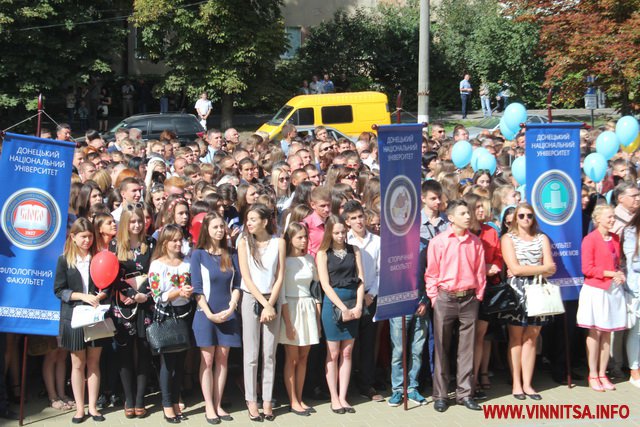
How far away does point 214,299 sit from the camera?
25.5ft

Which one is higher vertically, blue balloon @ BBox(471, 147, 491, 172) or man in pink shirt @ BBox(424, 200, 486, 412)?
blue balloon @ BBox(471, 147, 491, 172)

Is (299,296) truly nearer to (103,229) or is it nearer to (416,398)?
(416,398)

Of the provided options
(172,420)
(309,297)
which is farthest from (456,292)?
(172,420)

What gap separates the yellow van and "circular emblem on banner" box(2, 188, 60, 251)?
685 inches

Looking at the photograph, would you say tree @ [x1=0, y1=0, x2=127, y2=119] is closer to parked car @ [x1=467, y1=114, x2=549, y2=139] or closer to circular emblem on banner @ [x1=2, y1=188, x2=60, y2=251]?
parked car @ [x1=467, y1=114, x2=549, y2=139]

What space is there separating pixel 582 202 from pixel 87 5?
2562 centimetres

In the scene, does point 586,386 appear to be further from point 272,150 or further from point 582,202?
point 272,150

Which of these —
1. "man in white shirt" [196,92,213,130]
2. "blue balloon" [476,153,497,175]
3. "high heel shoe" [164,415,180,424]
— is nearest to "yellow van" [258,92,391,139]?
"man in white shirt" [196,92,213,130]

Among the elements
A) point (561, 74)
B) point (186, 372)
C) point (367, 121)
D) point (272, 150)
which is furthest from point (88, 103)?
point (186, 372)

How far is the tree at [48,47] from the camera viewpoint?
96.3 feet

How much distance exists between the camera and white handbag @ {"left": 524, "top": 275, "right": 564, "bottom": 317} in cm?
830

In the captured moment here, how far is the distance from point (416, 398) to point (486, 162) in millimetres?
4495

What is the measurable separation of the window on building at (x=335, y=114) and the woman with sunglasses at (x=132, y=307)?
1812 cm

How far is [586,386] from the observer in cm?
894
